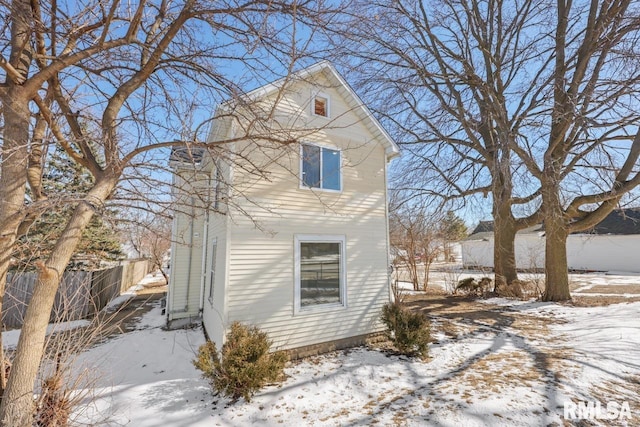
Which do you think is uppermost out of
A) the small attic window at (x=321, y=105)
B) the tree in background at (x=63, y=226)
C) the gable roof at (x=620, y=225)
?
the small attic window at (x=321, y=105)

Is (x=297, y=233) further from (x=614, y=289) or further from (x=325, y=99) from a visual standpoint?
(x=614, y=289)

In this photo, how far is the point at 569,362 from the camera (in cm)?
561

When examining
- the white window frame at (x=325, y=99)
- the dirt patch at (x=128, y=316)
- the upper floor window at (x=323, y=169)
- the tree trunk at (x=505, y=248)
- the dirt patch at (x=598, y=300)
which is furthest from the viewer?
the tree trunk at (x=505, y=248)

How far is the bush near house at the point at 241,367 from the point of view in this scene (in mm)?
4523

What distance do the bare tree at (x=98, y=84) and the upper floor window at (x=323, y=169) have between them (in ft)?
9.94

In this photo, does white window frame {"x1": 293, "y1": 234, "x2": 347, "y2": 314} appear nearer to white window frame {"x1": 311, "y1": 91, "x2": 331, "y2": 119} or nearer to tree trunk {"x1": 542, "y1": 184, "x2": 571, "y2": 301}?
white window frame {"x1": 311, "y1": 91, "x2": 331, "y2": 119}

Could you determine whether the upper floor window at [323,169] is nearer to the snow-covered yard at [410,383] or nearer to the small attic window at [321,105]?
the small attic window at [321,105]

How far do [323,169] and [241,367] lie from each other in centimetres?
462

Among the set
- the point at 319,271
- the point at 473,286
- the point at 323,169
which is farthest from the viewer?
the point at 473,286

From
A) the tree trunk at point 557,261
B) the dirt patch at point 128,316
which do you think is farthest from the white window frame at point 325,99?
the tree trunk at point 557,261

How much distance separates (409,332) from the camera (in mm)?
6246

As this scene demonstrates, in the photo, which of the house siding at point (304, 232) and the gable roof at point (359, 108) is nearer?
the house siding at point (304, 232)

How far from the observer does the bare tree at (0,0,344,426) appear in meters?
2.68

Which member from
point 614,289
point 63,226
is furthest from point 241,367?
point 614,289
